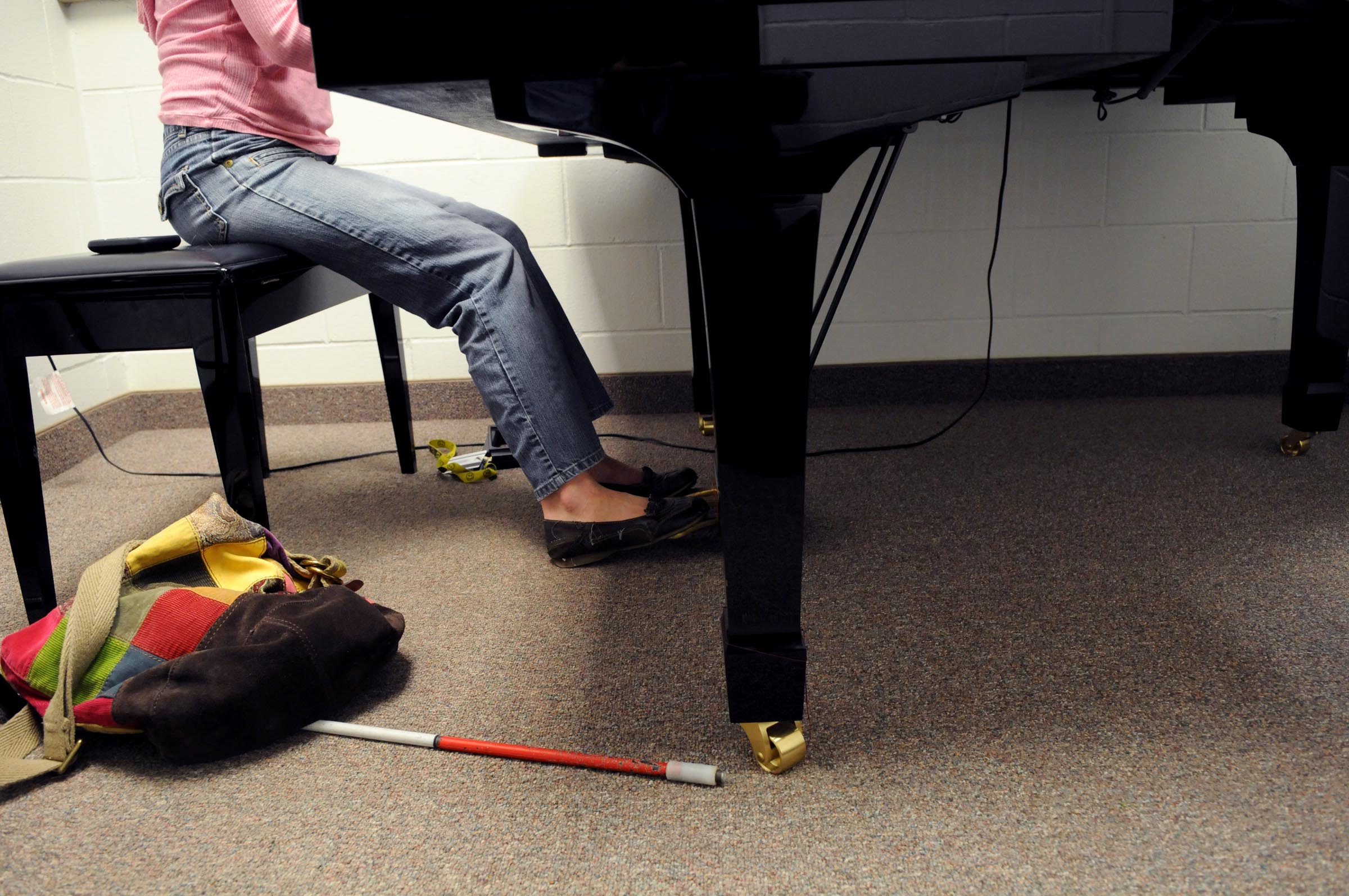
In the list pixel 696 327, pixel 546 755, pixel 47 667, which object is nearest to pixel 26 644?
pixel 47 667

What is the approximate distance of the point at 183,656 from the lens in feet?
2.95

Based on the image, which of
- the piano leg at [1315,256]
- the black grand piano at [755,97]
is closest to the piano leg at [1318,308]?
the piano leg at [1315,256]

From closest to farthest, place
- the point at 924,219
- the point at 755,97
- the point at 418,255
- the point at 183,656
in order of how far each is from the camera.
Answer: the point at 755,97
the point at 183,656
the point at 418,255
the point at 924,219

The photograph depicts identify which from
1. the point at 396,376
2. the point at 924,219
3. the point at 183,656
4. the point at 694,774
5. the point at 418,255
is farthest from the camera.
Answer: the point at 924,219

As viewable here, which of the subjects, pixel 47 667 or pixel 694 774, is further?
pixel 47 667

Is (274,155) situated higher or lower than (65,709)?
higher

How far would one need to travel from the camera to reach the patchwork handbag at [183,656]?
86 centimetres

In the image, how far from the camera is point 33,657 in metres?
0.92

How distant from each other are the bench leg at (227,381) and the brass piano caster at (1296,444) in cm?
160

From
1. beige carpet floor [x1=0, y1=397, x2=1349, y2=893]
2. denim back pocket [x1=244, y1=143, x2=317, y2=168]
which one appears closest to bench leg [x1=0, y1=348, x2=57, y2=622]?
beige carpet floor [x1=0, y1=397, x2=1349, y2=893]

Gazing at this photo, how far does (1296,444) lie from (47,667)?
5.87ft

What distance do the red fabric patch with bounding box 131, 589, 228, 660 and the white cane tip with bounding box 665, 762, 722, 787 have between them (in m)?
0.49

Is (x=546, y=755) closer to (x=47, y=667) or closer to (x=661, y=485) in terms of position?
(x=47, y=667)

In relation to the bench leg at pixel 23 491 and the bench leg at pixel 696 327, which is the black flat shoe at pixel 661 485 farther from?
the bench leg at pixel 23 491
